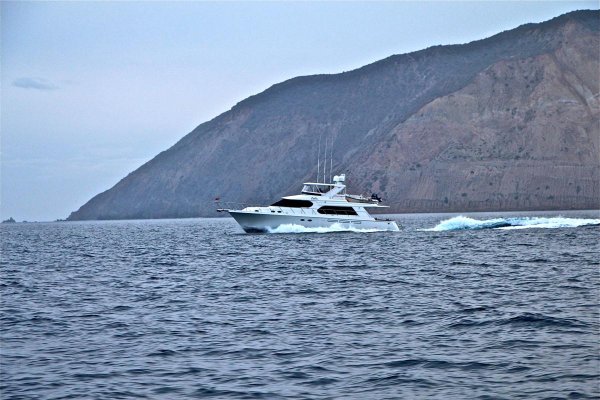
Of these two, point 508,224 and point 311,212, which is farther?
point 508,224

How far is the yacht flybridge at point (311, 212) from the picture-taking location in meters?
71.8

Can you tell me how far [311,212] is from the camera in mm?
71938

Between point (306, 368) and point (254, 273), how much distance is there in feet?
68.6

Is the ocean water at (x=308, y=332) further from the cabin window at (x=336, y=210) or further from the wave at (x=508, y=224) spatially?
the wave at (x=508, y=224)

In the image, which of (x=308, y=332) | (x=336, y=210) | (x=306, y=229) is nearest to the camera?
(x=308, y=332)

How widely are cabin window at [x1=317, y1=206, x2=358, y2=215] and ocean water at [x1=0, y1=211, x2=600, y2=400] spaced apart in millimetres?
32760

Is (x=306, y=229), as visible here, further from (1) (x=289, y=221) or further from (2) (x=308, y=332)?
(2) (x=308, y=332)

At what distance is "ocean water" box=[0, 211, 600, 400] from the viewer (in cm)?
1448

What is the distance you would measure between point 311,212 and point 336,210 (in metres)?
2.60

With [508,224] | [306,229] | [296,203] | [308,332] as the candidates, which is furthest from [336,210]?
[308,332]

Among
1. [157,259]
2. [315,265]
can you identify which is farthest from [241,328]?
[157,259]

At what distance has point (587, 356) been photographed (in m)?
16.2

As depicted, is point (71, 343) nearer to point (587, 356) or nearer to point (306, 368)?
point (306, 368)

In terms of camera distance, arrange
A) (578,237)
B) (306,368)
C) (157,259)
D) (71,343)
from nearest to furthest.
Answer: (306,368)
(71,343)
(157,259)
(578,237)
